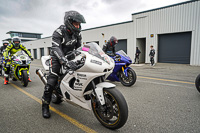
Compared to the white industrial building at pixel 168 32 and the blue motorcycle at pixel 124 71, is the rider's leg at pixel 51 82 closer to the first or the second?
the blue motorcycle at pixel 124 71

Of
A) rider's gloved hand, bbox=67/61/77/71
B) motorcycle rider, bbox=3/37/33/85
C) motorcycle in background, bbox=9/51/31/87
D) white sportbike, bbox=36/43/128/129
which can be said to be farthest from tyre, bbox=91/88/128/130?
motorcycle rider, bbox=3/37/33/85

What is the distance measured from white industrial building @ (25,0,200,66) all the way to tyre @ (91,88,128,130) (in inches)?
532

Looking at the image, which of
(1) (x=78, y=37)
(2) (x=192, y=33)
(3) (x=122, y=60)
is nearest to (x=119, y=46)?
(2) (x=192, y=33)

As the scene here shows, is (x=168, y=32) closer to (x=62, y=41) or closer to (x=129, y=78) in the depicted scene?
(x=129, y=78)

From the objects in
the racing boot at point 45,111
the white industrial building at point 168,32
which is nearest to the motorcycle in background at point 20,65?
the racing boot at point 45,111

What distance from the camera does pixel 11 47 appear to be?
239 inches

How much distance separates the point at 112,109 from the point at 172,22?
14.4m

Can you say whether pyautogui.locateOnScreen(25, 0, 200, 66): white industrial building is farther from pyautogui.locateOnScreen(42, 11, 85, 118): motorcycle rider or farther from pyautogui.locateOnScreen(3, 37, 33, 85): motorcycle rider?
pyautogui.locateOnScreen(42, 11, 85, 118): motorcycle rider

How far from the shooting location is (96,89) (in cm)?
236

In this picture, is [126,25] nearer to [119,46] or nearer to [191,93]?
[119,46]

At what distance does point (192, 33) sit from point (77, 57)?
13857 millimetres

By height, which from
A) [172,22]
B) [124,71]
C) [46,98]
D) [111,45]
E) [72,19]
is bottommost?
[46,98]

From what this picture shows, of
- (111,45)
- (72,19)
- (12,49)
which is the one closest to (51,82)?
(72,19)

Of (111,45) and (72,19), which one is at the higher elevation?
(72,19)
